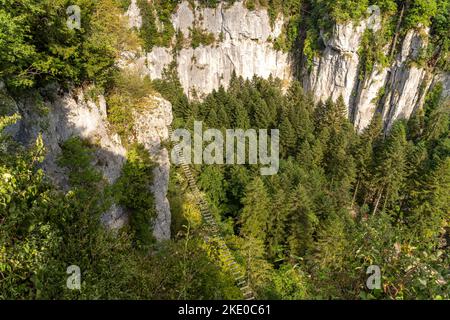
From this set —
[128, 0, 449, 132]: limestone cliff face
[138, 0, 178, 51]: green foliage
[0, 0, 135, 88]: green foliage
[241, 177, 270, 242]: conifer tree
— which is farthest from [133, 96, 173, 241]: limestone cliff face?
[138, 0, 178, 51]: green foliage

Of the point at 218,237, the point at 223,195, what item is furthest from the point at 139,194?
the point at 223,195

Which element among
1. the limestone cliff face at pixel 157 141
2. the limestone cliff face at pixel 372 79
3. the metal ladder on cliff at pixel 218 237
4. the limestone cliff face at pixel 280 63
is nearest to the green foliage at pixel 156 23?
the limestone cliff face at pixel 280 63

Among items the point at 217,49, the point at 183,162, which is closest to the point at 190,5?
the point at 217,49

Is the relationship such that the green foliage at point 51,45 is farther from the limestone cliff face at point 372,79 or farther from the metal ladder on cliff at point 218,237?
the limestone cliff face at point 372,79

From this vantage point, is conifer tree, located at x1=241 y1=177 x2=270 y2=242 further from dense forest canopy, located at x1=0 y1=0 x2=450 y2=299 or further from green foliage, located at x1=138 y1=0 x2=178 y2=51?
green foliage, located at x1=138 y1=0 x2=178 y2=51

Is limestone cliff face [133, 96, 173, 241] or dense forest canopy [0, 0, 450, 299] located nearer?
dense forest canopy [0, 0, 450, 299]
